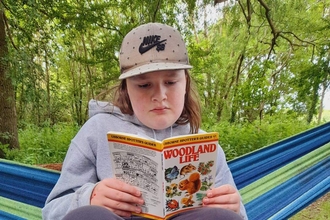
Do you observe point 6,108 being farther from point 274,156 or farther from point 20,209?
point 274,156

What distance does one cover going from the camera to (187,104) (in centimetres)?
97

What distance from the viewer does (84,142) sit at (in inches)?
32.6

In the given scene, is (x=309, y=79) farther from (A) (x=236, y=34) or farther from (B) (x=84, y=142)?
(B) (x=84, y=142)

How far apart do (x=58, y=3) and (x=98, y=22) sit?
49cm

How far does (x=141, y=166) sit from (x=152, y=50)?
299 mm

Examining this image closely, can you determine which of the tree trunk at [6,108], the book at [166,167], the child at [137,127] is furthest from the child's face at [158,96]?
the tree trunk at [6,108]

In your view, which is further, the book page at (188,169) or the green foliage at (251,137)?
the green foliage at (251,137)

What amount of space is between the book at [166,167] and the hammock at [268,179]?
1.66ft

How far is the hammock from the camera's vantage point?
1.15m

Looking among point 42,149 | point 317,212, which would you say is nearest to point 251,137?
point 317,212

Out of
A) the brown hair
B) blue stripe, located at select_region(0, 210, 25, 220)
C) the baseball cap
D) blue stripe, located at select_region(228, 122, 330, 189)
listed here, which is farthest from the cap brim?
blue stripe, located at select_region(0, 210, 25, 220)

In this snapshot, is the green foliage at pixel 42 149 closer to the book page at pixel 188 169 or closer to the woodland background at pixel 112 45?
the woodland background at pixel 112 45

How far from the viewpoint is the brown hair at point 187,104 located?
3.00ft

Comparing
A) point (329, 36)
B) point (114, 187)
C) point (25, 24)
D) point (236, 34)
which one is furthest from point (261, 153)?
point (236, 34)
